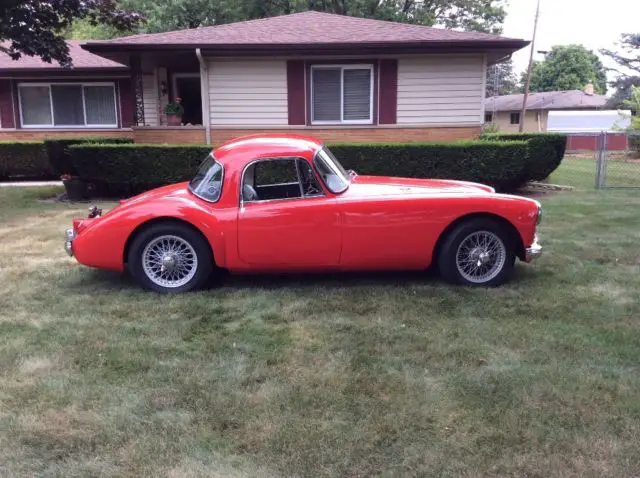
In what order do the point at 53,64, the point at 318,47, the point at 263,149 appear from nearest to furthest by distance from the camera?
the point at 263,149, the point at 318,47, the point at 53,64

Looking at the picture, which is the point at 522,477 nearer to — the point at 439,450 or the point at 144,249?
the point at 439,450

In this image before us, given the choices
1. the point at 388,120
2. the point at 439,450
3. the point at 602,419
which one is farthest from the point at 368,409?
the point at 388,120

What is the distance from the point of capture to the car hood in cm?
532

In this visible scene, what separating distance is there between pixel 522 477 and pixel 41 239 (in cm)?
734

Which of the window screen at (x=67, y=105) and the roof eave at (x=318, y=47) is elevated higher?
→ the roof eave at (x=318, y=47)

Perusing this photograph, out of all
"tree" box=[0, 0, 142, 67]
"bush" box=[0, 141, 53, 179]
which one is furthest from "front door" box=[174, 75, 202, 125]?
"tree" box=[0, 0, 142, 67]

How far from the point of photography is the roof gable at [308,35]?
1286cm

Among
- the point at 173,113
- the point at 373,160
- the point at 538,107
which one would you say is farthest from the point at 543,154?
the point at 538,107

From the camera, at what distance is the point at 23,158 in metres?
15.5

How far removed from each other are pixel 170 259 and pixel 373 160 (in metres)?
6.78

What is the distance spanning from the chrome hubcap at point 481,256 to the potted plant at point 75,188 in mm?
9231

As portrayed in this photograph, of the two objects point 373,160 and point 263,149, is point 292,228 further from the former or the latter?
point 373,160

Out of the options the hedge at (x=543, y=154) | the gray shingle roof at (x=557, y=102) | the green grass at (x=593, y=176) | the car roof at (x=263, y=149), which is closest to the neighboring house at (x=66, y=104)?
the hedge at (x=543, y=154)

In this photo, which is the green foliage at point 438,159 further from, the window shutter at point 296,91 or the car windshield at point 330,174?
the car windshield at point 330,174
